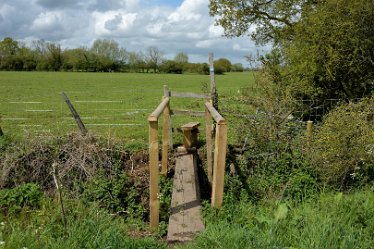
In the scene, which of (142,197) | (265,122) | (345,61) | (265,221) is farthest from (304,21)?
(265,221)

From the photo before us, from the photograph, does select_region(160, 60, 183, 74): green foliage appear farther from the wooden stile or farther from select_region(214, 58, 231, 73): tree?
the wooden stile

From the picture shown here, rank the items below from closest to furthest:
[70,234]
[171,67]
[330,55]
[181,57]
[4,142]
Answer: [70,234] < [4,142] < [330,55] < [171,67] < [181,57]

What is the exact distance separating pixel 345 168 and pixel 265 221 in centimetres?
283

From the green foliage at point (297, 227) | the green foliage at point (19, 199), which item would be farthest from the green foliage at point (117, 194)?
the green foliage at point (297, 227)

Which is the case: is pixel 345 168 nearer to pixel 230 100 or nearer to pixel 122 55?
pixel 230 100

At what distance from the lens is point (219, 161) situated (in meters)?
5.31

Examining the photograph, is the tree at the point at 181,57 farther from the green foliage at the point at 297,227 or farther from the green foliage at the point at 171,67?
the green foliage at the point at 297,227

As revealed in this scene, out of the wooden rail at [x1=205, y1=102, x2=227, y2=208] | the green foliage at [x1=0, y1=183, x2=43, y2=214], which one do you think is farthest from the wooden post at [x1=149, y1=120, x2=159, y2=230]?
the green foliage at [x1=0, y1=183, x2=43, y2=214]

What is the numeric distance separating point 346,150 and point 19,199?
531cm

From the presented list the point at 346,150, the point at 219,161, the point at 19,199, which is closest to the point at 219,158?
the point at 219,161

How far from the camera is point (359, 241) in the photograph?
4254 mm

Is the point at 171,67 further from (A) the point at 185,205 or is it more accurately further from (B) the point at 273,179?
(A) the point at 185,205

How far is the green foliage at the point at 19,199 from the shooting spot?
5906mm

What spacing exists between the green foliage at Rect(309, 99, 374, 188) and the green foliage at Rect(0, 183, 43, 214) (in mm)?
4779
